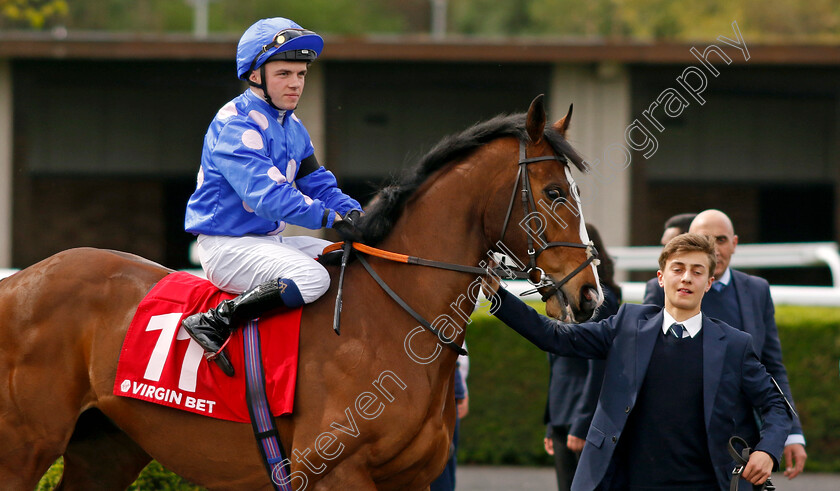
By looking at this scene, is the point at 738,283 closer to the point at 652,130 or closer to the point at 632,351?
the point at 632,351

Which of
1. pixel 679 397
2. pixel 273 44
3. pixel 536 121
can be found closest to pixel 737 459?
pixel 679 397

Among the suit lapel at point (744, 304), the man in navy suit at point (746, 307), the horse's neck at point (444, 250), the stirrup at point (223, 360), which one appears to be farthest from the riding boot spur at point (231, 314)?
the suit lapel at point (744, 304)

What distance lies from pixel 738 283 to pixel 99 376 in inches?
111

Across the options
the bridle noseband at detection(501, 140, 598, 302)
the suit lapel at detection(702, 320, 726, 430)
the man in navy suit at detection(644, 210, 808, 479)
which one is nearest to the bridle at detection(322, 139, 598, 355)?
the bridle noseband at detection(501, 140, 598, 302)

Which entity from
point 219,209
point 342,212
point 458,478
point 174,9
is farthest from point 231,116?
point 174,9

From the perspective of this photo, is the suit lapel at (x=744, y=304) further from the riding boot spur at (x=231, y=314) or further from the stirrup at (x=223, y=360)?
the stirrup at (x=223, y=360)

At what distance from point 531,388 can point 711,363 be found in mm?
3871

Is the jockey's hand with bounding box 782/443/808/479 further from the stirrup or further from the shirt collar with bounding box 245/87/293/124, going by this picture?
the shirt collar with bounding box 245/87/293/124

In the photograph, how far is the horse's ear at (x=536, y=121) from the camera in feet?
10.3

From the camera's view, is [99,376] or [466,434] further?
[466,434]

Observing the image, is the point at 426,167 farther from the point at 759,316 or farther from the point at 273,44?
the point at 759,316

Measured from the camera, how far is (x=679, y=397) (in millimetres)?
3270

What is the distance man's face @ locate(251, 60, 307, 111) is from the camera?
10.9 ft

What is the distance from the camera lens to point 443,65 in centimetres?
1250
